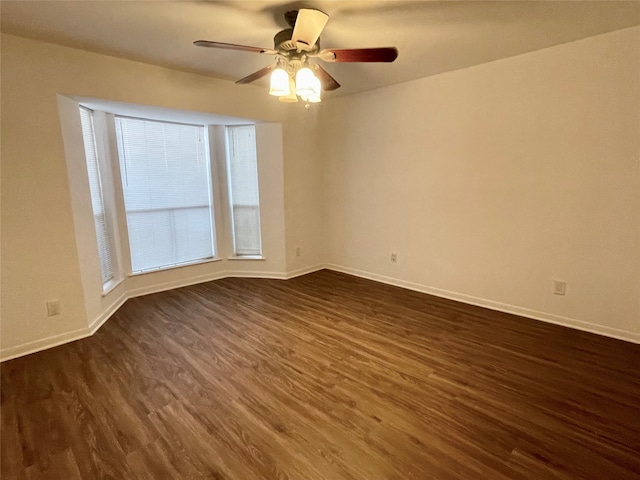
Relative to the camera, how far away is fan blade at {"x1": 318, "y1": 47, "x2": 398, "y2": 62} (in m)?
2.11

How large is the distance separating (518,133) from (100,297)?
14.2ft

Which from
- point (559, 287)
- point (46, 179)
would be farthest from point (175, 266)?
point (559, 287)

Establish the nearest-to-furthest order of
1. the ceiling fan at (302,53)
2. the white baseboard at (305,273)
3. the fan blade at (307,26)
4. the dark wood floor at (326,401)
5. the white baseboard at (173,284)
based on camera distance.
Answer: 1. the dark wood floor at (326,401)
2. the fan blade at (307,26)
3. the ceiling fan at (302,53)
4. the white baseboard at (305,273)
5. the white baseboard at (173,284)

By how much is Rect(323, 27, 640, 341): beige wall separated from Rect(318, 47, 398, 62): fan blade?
5.29 ft

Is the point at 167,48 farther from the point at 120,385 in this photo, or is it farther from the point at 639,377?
the point at 639,377

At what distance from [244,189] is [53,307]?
2483 millimetres

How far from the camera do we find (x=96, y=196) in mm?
3457

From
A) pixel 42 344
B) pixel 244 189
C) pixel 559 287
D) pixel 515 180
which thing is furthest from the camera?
pixel 244 189

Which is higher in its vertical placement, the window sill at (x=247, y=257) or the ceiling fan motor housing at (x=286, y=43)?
the ceiling fan motor housing at (x=286, y=43)

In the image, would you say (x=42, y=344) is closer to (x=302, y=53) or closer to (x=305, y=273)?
(x=305, y=273)

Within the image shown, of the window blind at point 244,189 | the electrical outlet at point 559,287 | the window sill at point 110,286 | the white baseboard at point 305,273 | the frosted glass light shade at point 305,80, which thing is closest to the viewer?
the frosted glass light shade at point 305,80

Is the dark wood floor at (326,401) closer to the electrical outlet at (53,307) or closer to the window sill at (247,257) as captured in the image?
the electrical outlet at (53,307)

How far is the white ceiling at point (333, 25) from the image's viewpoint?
6.97ft

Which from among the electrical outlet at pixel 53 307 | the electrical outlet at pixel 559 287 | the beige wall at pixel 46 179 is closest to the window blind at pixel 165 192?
the beige wall at pixel 46 179
